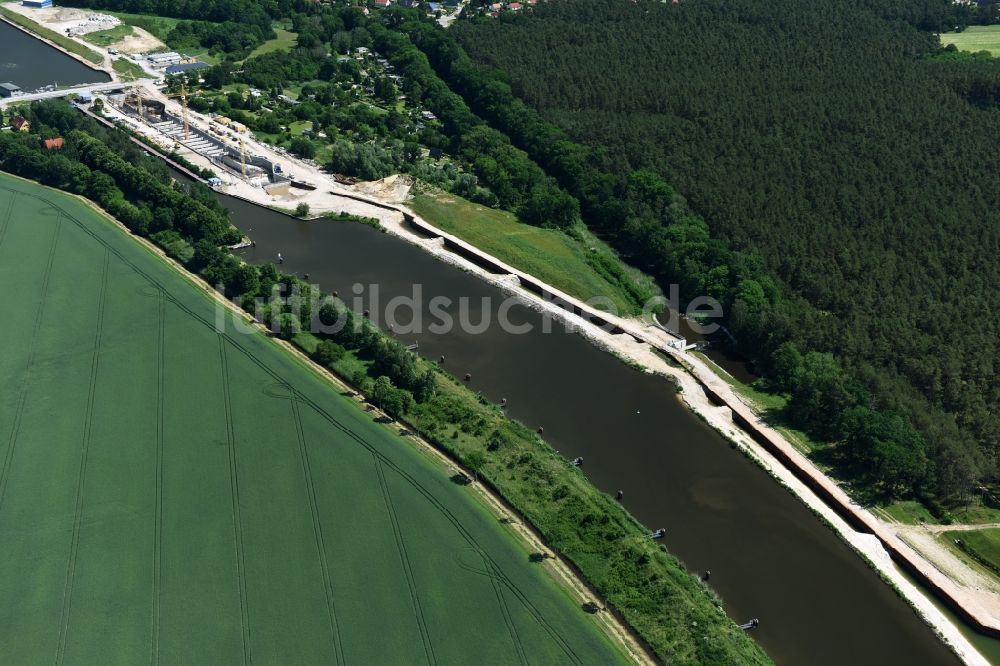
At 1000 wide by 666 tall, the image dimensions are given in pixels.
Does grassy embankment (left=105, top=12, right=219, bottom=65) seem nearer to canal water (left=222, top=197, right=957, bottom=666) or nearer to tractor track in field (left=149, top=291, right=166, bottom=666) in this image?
canal water (left=222, top=197, right=957, bottom=666)

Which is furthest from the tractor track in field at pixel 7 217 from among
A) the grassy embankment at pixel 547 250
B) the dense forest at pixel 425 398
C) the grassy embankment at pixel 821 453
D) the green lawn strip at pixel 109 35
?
the grassy embankment at pixel 821 453

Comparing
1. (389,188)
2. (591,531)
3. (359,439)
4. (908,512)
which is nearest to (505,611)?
(591,531)

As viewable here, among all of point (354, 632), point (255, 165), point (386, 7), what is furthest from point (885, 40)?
point (354, 632)

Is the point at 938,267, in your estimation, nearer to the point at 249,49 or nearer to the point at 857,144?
the point at 857,144

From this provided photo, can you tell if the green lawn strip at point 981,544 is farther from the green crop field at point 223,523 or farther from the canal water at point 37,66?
the canal water at point 37,66

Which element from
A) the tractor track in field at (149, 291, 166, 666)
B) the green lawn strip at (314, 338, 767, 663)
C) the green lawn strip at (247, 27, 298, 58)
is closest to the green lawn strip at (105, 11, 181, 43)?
the green lawn strip at (247, 27, 298, 58)

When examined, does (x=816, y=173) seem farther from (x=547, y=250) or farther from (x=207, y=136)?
(x=207, y=136)
